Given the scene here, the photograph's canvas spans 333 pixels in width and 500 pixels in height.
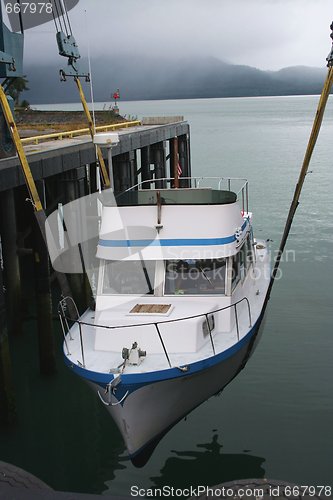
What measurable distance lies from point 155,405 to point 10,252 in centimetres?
667

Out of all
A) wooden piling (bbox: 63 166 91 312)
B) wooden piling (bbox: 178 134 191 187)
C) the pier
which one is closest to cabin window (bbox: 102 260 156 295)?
the pier

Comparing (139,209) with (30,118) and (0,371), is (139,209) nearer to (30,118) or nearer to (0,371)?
(0,371)

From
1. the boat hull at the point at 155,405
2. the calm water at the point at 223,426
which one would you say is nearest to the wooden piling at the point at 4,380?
the calm water at the point at 223,426

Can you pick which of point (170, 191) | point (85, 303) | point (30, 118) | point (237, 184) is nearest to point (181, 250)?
point (170, 191)

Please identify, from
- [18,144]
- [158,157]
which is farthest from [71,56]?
[158,157]

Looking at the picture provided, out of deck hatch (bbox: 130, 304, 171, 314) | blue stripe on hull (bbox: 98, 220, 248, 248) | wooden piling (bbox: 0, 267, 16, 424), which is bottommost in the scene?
wooden piling (bbox: 0, 267, 16, 424)

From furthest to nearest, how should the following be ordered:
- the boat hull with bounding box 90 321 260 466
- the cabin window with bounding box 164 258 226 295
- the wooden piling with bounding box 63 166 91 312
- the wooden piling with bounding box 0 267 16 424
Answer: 1. the wooden piling with bounding box 63 166 91 312
2. the wooden piling with bounding box 0 267 16 424
3. the cabin window with bounding box 164 258 226 295
4. the boat hull with bounding box 90 321 260 466

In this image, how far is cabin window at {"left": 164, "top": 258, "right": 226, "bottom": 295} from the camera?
12406 millimetres

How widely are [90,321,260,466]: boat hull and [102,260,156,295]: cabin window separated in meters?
2.14

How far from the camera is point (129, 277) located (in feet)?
41.3

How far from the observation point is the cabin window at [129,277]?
12510 millimetres

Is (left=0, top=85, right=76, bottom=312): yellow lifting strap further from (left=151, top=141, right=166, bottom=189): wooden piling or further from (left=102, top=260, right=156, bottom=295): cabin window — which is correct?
(left=151, top=141, right=166, bottom=189): wooden piling

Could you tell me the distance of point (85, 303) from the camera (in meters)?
18.1

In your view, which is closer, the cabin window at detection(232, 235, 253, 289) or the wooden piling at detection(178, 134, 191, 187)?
the cabin window at detection(232, 235, 253, 289)
